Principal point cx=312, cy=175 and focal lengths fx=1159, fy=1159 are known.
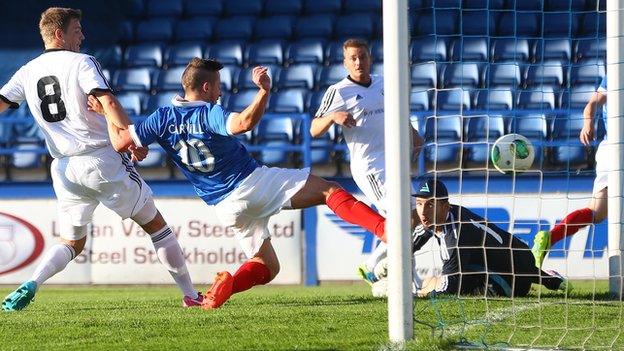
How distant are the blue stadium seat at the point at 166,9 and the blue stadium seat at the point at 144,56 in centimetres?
81

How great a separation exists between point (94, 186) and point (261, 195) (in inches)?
50.3

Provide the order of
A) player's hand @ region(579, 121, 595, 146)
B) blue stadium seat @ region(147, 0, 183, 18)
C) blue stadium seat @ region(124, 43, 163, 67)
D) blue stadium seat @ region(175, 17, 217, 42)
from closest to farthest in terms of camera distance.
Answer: player's hand @ region(579, 121, 595, 146) < blue stadium seat @ region(124, 43, 163, 67) < blue stadium seat @ region(175, 17, 217, 42) < blue stadium seat @ region(147, 0, 183, 18)

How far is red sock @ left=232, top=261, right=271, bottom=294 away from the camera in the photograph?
7.49 m

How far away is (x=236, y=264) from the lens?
41.4ft

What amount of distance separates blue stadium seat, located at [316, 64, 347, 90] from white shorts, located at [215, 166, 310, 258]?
793 cm

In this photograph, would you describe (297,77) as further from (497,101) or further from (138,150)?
(138,150)

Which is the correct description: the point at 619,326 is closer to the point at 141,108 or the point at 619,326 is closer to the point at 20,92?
the point at 20,92

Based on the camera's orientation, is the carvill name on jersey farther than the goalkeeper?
No

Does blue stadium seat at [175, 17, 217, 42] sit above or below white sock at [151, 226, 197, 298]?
above

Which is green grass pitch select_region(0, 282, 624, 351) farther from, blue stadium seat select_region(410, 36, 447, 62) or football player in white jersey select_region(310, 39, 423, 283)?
blue stadium seat select_region(410, 36, 447, 62)

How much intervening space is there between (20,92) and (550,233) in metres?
4.16

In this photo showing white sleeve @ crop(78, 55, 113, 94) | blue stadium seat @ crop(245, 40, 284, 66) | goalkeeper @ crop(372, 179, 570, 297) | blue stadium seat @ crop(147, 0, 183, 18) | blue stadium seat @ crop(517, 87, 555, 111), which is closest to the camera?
white sleeve @ crop(78, 55, 113, 94)

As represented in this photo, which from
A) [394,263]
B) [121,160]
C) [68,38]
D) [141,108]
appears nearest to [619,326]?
[394,263]

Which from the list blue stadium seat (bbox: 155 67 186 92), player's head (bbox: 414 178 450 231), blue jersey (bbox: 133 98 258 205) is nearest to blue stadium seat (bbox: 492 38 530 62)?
blue stadium seat (bbox: 155 67 186 92)
